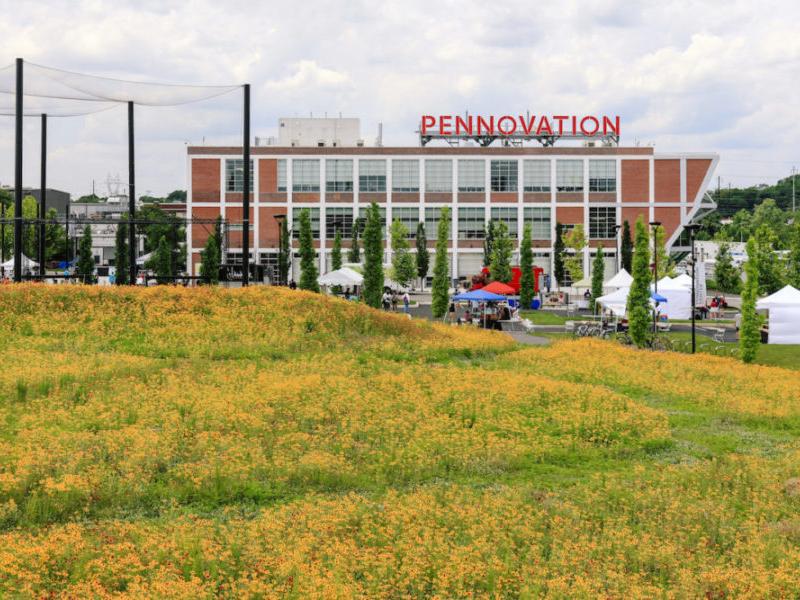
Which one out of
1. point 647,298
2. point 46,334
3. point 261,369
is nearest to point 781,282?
point 647,298

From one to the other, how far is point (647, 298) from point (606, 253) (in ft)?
173

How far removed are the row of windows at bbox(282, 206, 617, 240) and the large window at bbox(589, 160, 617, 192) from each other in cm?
204

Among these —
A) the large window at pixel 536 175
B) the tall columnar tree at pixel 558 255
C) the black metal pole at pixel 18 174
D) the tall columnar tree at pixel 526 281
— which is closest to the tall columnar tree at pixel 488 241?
the tall columnar tree at pixel 558 255

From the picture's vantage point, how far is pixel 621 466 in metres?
15.9

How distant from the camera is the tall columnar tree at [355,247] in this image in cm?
8225

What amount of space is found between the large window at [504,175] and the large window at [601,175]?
7.35 metres

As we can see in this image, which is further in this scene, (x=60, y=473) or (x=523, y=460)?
(x=523, y=460)

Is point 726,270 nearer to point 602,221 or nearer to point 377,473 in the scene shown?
point 602,221

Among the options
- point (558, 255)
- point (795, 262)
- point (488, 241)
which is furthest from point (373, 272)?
point (558, 255)

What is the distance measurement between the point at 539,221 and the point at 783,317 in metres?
50.0

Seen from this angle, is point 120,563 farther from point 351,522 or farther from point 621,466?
point 621,466

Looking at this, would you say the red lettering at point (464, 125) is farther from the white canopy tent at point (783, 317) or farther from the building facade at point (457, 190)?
the white canopy tent at point (783, 317)

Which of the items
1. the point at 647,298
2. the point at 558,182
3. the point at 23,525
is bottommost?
the point at 23,525

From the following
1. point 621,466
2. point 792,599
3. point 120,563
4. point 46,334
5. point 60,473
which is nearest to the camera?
point 792,599
